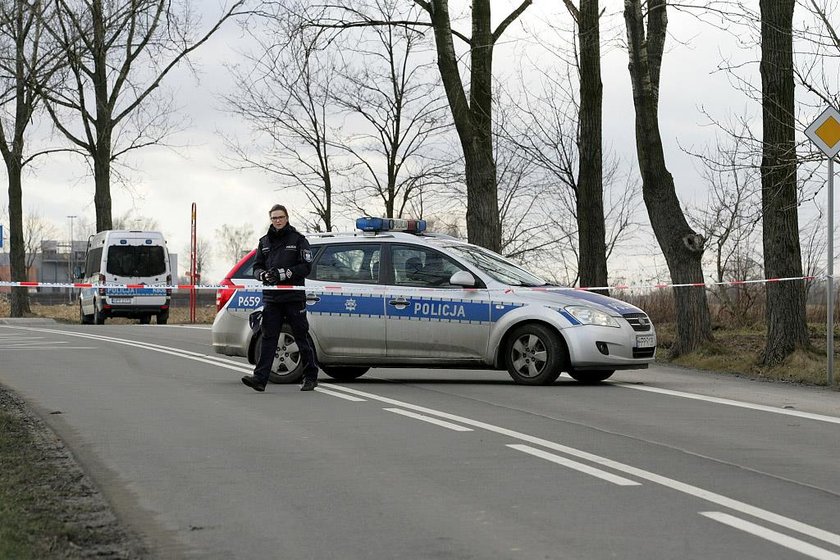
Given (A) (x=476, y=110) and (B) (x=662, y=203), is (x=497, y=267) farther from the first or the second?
(A) (x=476, y=110)

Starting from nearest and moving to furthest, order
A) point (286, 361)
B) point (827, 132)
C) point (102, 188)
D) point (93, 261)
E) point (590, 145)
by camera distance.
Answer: point (286, 361) < point (827, 132) < point (590, 145) < point (93, 261) < point (102, 188)

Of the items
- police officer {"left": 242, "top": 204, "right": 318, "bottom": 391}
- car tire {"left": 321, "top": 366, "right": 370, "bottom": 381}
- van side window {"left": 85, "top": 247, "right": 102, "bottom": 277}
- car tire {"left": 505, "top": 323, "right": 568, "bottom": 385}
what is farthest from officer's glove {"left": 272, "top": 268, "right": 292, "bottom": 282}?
van side window {"left": 85, "top": 247, "right": 102, "bottom": 277}

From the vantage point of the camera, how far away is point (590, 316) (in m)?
14.1

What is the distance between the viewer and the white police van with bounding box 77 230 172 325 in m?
35.6

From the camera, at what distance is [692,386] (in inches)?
579

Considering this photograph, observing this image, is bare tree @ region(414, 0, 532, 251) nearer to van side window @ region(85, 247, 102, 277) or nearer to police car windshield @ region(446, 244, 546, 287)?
police car windshield @ region(446, 244, 546, 287)

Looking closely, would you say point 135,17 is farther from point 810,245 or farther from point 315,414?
point 315,414

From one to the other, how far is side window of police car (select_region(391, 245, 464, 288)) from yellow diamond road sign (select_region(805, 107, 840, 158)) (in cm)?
424

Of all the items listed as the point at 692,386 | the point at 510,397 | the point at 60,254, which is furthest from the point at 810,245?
the point at 60,254

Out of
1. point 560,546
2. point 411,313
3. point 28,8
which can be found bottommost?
point 560,546

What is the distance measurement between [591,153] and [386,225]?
9257 millimetres

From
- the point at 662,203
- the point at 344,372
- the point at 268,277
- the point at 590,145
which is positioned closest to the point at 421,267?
the point at 344,372

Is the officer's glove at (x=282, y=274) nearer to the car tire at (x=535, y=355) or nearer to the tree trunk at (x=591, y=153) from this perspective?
the car tire at (x=535, y=355)

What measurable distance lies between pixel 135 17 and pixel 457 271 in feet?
96.7
